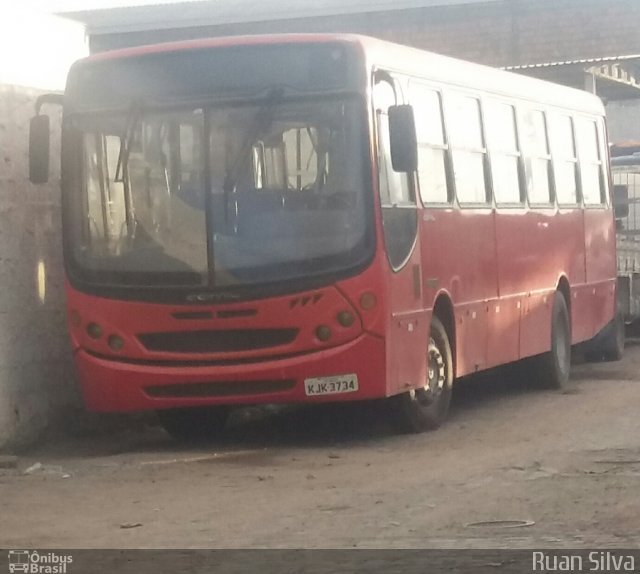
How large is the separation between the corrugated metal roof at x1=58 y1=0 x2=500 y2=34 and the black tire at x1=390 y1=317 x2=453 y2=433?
86.7 ft

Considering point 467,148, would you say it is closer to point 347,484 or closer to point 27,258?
point 27,258

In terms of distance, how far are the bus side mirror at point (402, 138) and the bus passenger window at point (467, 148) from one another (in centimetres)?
199

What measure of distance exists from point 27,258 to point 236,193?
2151 millimetres

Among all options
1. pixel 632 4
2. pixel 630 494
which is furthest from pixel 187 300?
pixel 632 4

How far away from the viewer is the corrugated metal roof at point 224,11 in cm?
4091

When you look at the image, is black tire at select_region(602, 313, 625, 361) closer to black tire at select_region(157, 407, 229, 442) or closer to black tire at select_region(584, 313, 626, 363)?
black tire at select_region(584, 313, 626, 363)

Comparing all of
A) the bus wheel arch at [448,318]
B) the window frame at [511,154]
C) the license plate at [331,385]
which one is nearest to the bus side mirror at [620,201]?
the window frame at [511,154]

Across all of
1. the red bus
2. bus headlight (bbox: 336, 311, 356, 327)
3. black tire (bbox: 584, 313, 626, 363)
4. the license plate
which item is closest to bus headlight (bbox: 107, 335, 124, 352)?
the red bus

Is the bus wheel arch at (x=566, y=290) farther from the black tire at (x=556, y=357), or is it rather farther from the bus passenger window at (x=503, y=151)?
the bus passenger window at (x=503, y=151)

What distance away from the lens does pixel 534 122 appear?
18.3 meters

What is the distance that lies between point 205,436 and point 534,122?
496 centimetres

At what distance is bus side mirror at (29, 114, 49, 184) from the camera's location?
14164 mm

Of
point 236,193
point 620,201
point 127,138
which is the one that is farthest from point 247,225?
point 620,201

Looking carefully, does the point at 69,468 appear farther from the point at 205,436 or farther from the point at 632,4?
the point at 632,4
